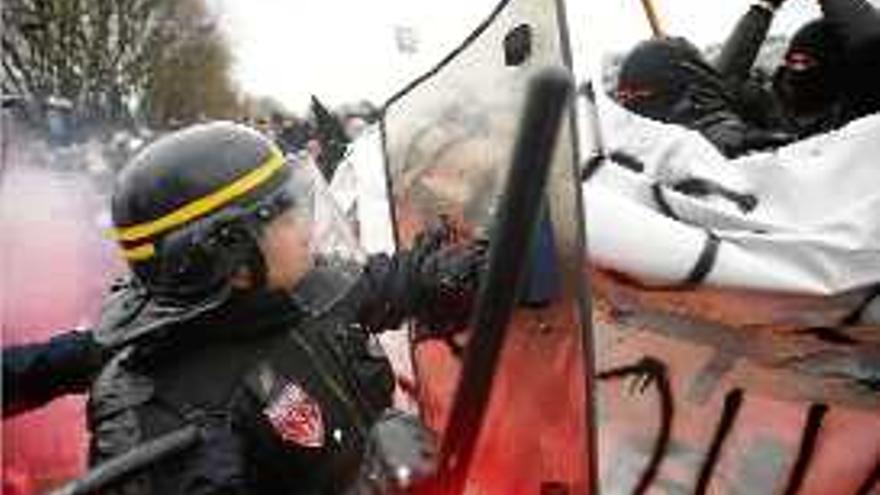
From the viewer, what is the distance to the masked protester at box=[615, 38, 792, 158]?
4.87m

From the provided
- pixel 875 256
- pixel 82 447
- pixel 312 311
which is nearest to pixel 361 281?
pixel 312 311

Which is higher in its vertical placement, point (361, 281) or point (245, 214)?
point (245, 214)

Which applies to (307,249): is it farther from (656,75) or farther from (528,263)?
(656,75)

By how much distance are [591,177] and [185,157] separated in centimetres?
114

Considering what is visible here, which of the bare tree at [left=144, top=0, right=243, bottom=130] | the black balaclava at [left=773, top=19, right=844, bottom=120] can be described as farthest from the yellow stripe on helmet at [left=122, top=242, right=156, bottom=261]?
the bare tree at [left=144, top=0, right=243, bottom=130]

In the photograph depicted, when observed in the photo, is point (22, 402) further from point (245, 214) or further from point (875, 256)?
point (875, 256)

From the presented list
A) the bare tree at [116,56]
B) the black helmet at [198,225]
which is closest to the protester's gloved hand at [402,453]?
the black helmet at [198,225]

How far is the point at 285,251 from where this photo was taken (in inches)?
121

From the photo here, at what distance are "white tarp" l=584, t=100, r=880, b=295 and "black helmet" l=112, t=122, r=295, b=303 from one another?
0.93m

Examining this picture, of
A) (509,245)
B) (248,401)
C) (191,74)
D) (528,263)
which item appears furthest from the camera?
(191,74)

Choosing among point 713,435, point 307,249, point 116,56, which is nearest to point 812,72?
point 713,435

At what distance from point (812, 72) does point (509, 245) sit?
354 centimetres

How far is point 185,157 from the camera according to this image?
3041mm

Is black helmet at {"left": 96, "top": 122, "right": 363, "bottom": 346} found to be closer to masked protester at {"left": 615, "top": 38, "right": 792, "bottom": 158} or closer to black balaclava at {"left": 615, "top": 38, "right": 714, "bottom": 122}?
masked protester at {"left": 615, "top": 38, "right": 792, "bottom": 158}
